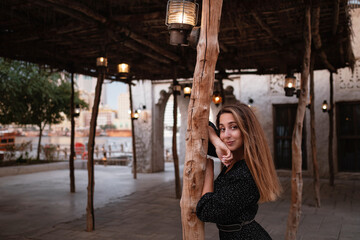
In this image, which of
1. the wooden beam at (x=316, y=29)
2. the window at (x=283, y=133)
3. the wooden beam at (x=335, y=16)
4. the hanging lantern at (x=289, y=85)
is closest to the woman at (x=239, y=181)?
the wooden beam at (x=316, y=29)

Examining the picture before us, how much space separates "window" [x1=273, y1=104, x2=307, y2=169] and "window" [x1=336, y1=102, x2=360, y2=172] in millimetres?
1534

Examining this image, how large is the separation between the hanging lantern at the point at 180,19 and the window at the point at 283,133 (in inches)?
386

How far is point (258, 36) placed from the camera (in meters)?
6.79

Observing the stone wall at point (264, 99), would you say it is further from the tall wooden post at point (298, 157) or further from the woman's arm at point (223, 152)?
the woman's arm at point (223, 152)

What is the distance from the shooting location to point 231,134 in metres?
1.92

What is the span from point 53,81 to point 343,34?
41.1 feet

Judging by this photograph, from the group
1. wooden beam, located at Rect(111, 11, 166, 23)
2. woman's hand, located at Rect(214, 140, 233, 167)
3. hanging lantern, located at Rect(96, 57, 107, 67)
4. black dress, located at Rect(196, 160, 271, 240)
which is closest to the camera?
Result: black dress, located at Rect(196, 160, 271, 240)

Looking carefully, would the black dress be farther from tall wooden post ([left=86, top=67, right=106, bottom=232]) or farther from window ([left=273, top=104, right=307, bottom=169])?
window ([left=273, top=104, right=307, bottom=169])

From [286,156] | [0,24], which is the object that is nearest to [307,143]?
[286,156]

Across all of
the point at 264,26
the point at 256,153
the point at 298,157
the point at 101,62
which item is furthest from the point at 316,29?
the point at 256,153

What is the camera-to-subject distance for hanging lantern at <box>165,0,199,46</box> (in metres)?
2.59

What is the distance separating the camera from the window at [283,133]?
11.7m

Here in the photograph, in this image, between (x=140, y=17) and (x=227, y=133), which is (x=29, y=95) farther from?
(x=227, y=133)

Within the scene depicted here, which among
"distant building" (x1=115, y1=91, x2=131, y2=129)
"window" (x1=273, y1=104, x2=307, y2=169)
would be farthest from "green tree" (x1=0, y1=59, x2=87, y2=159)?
"distant building" (x1=115, y1=91, x2=131, y2=129)
